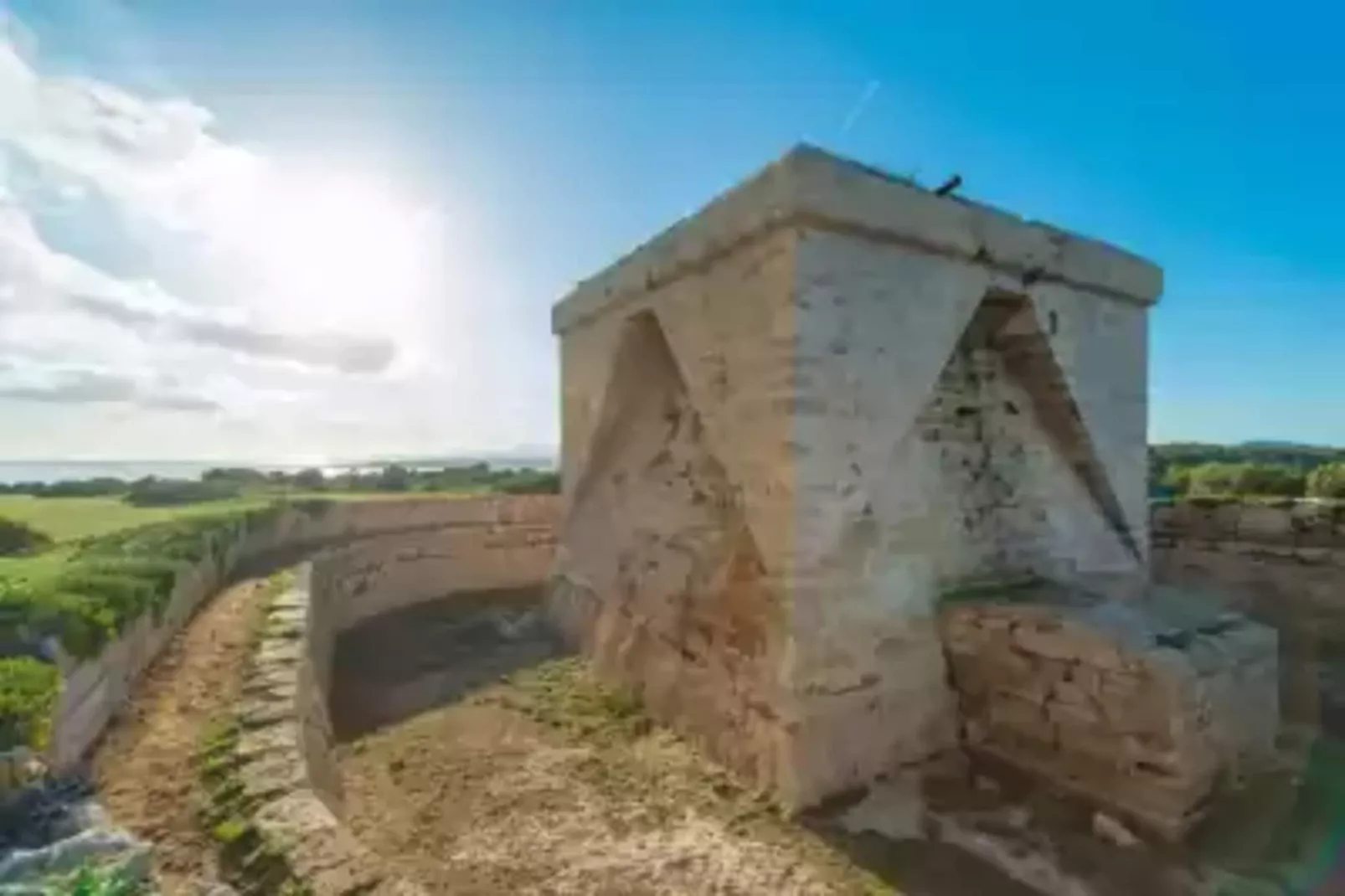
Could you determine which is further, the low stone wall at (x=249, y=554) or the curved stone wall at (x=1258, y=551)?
the curved stone wall at (x=1258, y=551)

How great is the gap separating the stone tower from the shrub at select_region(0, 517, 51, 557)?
6524mm

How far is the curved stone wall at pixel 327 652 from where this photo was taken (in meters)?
3.21

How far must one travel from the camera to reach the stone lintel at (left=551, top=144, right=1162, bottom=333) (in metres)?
5.12

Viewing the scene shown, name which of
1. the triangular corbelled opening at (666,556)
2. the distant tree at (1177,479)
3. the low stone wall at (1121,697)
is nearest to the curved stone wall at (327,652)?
the triangular corbelled opening at (666,556)

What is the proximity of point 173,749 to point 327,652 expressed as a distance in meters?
4.32

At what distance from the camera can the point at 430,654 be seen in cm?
908

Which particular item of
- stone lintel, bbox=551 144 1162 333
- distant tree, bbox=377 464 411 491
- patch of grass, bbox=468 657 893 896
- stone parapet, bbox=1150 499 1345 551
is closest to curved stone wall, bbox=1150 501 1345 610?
stone parapet, bbox=1150 499 1345 551

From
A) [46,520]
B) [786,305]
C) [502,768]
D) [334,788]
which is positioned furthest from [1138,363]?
[46,520]

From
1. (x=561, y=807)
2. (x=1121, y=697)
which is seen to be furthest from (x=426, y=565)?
(x=1121, y=697)

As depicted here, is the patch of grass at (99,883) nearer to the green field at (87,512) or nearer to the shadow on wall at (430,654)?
the shadow on wall at (430,654)

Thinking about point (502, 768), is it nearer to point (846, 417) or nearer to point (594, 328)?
point (846, 417)

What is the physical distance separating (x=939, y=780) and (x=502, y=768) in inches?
133

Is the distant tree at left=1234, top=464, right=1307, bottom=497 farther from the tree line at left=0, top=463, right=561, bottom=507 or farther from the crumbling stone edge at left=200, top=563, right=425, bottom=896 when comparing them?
the crumbling stone edge at left=200, top=563, right=425, bottom=896

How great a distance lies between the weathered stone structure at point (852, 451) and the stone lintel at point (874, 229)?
21 millimetres
